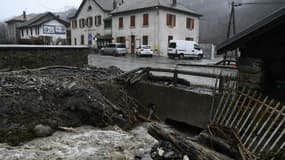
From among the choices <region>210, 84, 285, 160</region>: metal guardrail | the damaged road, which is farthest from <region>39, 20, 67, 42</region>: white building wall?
<region>210, 84, 285, 160</region>: metal guardrail

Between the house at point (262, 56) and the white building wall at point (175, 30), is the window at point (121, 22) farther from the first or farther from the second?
the house at point (262, 56)

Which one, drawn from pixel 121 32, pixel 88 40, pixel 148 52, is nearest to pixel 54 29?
pixel 88 40

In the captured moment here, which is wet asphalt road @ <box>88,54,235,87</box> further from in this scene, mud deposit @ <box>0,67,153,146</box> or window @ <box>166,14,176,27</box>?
window @ <box>166,14,176,27</box>

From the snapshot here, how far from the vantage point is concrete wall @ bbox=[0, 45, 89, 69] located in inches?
442

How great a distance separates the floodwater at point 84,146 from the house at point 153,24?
2343 centimetres

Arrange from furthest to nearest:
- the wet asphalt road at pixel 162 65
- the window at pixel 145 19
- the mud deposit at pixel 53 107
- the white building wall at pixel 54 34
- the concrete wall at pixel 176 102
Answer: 1. the white building wall at pixel 54 34
2. the window at pixel 145 19
3. the wet asphalt road at pixel 162 65
4. the concrete wall at pixel 176 102
5. the mud deposit at pixel 53 107

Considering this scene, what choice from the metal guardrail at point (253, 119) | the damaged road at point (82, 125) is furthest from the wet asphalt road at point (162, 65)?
the metal guardrail at point (253, 119)

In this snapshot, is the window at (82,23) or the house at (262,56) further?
the window at (82,23)

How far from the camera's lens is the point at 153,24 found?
29.3m

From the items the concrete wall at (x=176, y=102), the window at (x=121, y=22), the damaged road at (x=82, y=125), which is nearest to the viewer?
the damaged road at (x=82, y=125)

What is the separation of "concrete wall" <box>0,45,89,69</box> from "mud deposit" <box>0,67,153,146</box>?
3240mm

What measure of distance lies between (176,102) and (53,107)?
3934mm

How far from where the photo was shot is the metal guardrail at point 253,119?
4441mm

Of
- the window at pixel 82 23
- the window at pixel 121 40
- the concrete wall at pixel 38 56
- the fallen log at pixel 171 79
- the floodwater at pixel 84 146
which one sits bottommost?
the floodwater at pixel 84 146
